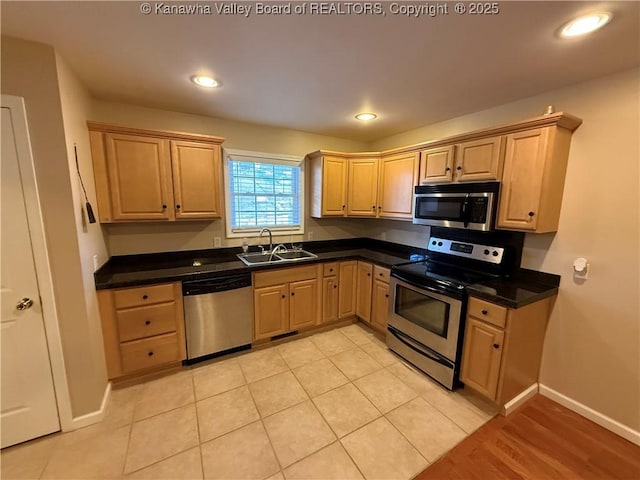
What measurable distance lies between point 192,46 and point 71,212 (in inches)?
50.5

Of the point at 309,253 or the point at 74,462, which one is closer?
the point at 74,462

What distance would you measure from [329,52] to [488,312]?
2.10m

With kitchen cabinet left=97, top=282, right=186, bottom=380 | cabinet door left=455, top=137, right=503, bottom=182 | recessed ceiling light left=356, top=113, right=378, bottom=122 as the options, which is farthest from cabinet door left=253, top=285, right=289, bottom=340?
cabinet door left=455, top=137, right=503, bottom=182

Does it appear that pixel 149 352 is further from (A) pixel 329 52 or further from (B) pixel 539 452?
(B) pixel 539 452

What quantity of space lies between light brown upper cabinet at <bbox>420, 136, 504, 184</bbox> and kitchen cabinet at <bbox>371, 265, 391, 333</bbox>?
3.54ft

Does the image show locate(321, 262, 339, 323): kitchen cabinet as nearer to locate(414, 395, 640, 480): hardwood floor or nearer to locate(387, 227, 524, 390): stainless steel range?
locate(387, 227, 524, 390): stainless steel range

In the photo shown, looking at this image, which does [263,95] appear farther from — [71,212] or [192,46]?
[71,212]

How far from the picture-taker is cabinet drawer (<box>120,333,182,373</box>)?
225 centimetres

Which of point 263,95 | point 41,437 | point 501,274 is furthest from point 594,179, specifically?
point 41,437

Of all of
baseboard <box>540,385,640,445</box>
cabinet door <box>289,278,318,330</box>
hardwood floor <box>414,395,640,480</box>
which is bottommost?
hardwood floor <box>414,395,640,480</box>

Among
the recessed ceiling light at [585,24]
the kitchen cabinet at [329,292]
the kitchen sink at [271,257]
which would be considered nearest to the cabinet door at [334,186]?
the kitchen sink at [271,257]

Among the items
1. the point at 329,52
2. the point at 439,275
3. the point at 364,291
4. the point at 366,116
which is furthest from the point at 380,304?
the point at 329,52

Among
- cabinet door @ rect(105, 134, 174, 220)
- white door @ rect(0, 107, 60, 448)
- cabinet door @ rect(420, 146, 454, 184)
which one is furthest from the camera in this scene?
cabinet door @ rect(420, 146, 454, 184)

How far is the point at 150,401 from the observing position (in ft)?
6.99
